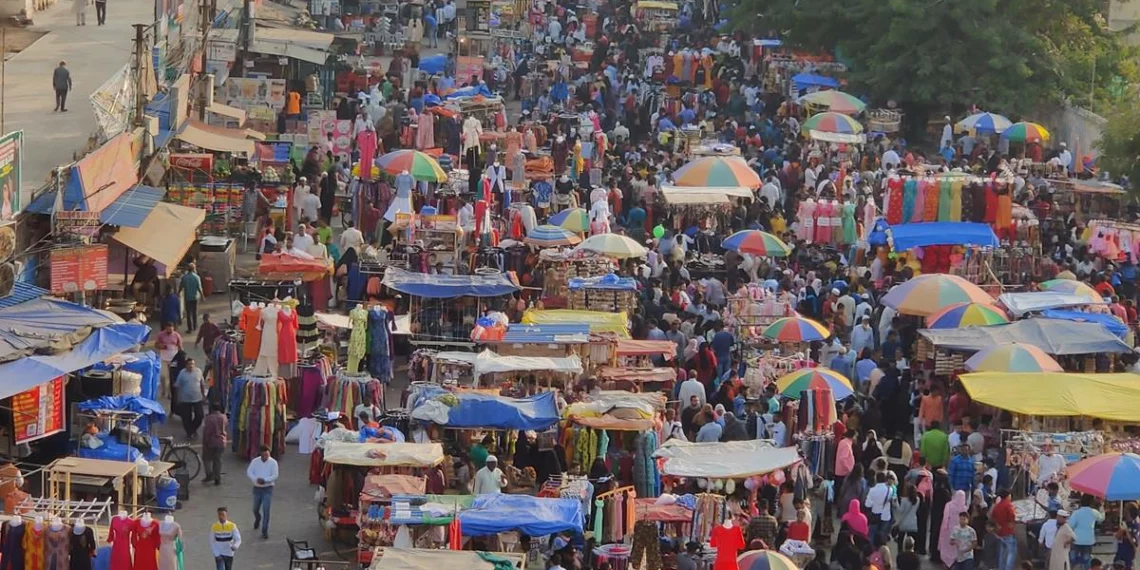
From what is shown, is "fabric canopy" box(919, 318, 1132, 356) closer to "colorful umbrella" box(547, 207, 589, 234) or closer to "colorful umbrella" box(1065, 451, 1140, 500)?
"colorful umbrella" box(1065, 451, 1140, 500)

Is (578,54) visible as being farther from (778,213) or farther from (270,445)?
(270,445)

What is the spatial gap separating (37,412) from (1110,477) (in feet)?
34.2

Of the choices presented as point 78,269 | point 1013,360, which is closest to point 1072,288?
point 1013,360

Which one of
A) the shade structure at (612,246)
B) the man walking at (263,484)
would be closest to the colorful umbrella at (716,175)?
the shade structure at (612,246)

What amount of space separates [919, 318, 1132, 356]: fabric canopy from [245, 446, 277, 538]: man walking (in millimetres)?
8670

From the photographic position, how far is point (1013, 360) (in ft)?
84.3

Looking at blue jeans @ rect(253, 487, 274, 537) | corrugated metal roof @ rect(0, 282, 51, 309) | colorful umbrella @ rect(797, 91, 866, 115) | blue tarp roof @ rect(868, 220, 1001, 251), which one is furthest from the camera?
colorful umbrella @ rect(797, 91, 866, 115)

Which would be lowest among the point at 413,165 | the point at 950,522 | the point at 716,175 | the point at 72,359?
the point at 950,522

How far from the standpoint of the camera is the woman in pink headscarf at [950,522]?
21844 mm

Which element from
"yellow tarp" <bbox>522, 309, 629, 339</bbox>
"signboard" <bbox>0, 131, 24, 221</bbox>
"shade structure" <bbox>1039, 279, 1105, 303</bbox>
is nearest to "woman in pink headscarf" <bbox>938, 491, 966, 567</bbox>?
"yellow tarp" <bbox>522, 309, 629, 339</bbox>

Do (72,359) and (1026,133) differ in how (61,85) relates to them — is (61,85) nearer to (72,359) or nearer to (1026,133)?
(72,359)

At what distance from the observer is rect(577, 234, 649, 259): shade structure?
29938mm

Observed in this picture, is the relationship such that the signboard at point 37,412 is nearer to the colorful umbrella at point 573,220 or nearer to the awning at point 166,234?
the awning at point 166,234

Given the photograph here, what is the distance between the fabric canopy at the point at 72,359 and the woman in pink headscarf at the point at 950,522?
8.54 metres
